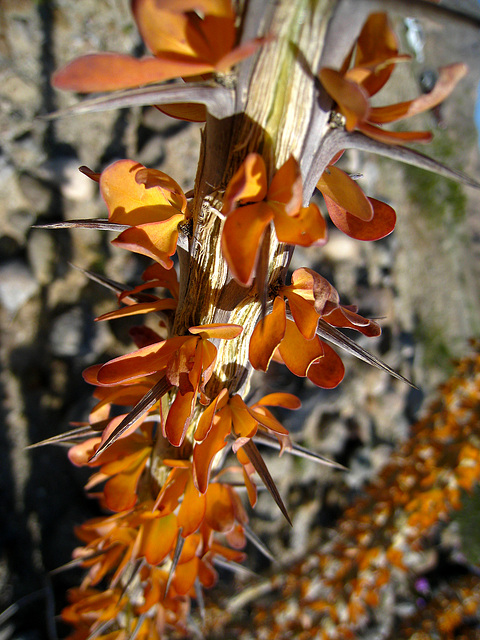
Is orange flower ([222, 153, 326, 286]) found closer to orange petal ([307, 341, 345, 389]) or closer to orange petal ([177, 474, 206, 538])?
orange petal ([307, 341, 345, 389])

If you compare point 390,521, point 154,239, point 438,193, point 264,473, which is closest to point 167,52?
point 154,239

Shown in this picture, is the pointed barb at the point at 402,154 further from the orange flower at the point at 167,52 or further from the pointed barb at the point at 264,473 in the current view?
the pointed barb at the point at 264,473

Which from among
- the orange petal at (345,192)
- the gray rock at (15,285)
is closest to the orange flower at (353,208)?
the orange petal at (345,192)

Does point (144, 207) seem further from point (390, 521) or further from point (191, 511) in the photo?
point (390, 521)

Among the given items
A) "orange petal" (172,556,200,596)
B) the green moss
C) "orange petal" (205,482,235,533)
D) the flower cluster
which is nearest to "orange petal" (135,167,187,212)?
"orange petal" (205,482,235,533)

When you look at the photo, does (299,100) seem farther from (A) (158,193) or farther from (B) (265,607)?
(B) (265,607)

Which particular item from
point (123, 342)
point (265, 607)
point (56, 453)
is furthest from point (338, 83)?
point (265, 607)
